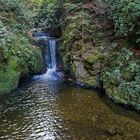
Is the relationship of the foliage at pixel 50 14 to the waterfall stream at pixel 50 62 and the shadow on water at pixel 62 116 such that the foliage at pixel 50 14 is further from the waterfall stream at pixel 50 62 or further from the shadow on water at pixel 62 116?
the shadow on water at pixel 62 116

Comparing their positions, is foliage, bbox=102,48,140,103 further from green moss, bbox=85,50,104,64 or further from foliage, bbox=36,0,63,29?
foliage, bbox=36,0,63,29

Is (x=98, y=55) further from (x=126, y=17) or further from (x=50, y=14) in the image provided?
(x=50, y=14)

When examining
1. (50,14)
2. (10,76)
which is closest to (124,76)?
(10,76)

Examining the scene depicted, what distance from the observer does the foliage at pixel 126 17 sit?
1808 centimetres

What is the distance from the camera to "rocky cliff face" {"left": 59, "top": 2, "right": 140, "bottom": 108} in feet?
58.1

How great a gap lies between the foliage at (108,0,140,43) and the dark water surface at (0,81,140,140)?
179 inches

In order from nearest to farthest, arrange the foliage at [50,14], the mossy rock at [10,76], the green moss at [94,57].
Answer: the mossy rock at [10,76], the green moss at [94,57], the foliage at [50,14]

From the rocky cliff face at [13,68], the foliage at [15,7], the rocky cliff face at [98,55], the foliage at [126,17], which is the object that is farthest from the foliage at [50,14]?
the foliage at [126,17]

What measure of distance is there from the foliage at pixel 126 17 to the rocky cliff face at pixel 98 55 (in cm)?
100

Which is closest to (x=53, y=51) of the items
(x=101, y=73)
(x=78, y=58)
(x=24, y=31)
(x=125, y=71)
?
(x=24, y=31)

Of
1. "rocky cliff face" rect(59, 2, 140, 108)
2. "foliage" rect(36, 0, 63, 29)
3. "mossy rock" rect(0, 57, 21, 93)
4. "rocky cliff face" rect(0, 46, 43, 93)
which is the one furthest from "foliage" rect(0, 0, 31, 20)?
"mossy rock" rect(0, 57, 21, 93)

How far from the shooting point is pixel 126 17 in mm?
19172

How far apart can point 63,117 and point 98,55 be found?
6.65 m

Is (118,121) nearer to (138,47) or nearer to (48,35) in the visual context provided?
(138,47)
